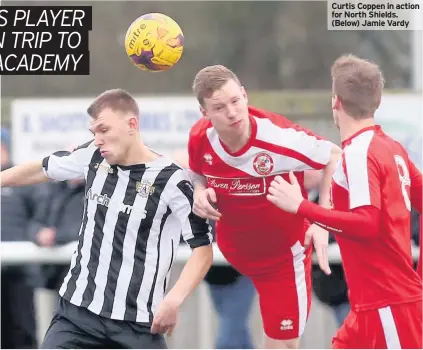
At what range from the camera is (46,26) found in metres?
6.65

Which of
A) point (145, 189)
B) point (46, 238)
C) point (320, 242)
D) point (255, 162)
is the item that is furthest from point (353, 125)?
point (46, 238)

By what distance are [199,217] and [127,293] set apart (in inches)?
22.0

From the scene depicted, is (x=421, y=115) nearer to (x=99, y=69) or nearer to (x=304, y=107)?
(x=304, y=107)

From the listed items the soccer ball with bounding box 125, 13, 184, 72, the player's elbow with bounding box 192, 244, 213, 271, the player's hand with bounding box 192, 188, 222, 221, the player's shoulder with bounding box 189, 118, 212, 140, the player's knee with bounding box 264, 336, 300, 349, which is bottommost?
the player's knee with bounding box 264, 336, 300, 349

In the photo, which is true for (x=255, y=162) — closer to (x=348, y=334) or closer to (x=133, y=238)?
(x=133, y=238)

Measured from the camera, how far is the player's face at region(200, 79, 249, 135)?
216 inches

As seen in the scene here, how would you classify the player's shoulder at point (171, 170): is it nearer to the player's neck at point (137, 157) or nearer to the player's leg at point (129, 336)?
the player's neck at point (137, 157)

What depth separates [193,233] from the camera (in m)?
5.40

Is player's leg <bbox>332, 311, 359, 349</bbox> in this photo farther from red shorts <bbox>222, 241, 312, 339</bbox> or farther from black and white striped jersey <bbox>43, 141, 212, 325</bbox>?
red shorts <bbox>222, 241, 312, 339</bbox>

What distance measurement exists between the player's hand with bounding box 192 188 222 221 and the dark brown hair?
58cm

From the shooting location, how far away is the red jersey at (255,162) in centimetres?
573

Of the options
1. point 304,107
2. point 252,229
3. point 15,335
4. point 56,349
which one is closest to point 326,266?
point 252,229

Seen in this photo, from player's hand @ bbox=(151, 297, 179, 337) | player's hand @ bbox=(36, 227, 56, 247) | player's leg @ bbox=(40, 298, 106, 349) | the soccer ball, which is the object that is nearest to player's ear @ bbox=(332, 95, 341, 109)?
the soccer ball

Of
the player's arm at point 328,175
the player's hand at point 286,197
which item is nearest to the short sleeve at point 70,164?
the player's hand at point 286,197
